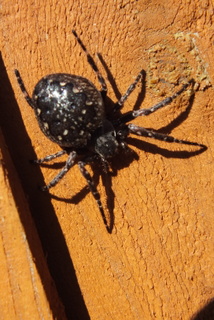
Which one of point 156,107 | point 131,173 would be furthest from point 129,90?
point 131,173

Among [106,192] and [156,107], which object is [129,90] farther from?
[106,192]

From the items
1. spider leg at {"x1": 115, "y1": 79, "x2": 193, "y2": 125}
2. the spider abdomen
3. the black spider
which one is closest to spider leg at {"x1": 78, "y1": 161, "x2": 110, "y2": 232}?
the black spider

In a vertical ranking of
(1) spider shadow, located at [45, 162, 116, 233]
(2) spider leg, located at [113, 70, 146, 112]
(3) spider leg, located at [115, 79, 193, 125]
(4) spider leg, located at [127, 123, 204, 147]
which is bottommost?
(1) spider shadow, located at [45, 162, 116, 233]

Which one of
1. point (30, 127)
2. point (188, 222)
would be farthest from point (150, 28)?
point (188, 222)

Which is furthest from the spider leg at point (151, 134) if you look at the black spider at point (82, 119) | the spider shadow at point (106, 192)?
the spider shadow at point (106, 192)

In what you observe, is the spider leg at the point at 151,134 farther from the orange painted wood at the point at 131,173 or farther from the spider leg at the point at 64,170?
the spider leg at the point at 64,170

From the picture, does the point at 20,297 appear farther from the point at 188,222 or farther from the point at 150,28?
the point at 150,28

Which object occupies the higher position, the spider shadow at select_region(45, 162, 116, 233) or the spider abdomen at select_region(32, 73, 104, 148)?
the spider abdomen at select_region(32, 73, 104, 148)

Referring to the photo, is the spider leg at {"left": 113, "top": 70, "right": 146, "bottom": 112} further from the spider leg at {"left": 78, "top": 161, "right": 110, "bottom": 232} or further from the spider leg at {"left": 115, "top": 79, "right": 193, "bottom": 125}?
the spider leg at {"left": 78, "top": 161, "right": 110, "bottom": 232}
